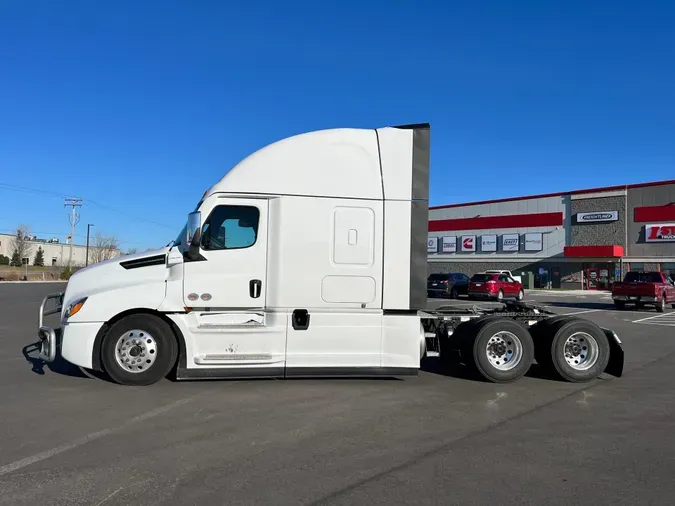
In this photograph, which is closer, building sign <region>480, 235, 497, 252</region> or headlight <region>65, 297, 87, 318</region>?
headlight <region>65, 297, 87, 318</region>

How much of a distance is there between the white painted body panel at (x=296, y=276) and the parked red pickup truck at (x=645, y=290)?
1997 centimetres

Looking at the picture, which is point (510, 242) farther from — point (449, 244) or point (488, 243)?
point (449, 244)

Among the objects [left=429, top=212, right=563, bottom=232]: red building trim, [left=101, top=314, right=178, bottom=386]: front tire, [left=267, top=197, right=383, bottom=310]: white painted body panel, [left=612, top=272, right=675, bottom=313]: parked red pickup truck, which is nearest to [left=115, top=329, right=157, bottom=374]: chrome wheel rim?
[left=101, top=314, right=178, bottom=386]: front tire

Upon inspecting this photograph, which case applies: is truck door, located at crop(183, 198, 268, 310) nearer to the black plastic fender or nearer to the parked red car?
the black plastic fender

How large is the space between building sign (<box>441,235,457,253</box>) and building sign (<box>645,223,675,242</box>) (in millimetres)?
18086

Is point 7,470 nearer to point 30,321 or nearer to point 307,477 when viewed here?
point 307,477

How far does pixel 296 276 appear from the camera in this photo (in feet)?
22.5

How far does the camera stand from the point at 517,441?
196 inches

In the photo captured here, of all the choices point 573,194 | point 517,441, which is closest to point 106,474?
point 517,441

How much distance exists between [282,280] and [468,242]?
50.2 meters

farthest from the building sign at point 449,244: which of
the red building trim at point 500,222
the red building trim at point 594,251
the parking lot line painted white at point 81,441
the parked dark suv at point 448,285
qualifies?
the parking lot line painted white at point 81,441

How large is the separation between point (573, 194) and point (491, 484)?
48.9 m

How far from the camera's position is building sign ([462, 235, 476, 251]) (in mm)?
54553

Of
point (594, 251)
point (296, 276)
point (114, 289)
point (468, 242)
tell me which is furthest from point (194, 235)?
point (468, 242)
